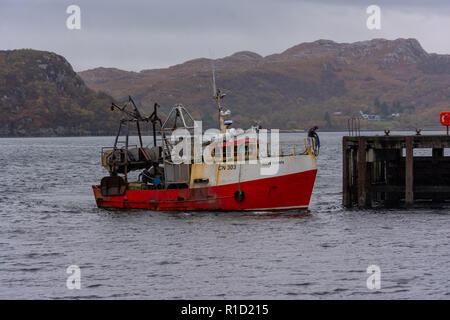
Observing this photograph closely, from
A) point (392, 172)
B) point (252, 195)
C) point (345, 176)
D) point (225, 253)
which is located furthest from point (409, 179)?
point (225, 253)

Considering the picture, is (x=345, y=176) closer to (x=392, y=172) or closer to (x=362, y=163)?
(x=362, y=163)

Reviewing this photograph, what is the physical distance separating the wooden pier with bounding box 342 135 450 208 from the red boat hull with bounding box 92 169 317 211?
3.84 meters

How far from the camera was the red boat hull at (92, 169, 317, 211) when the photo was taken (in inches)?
1540

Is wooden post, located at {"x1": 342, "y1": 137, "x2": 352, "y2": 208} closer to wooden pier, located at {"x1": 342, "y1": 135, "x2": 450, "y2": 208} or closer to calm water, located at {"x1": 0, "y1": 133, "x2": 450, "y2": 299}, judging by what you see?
wooden pier, located at {"x1": 342, "y1": 135, "x2": 450, "y2": 208}

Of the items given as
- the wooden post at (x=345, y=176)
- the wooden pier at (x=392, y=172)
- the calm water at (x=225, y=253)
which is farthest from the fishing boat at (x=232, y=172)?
the wooden pier at (x=392, y=172)

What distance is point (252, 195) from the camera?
39.5 meters

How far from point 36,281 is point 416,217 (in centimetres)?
2119

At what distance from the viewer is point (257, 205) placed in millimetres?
39875

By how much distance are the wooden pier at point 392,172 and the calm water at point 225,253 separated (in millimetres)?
1355

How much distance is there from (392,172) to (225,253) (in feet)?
57.2
